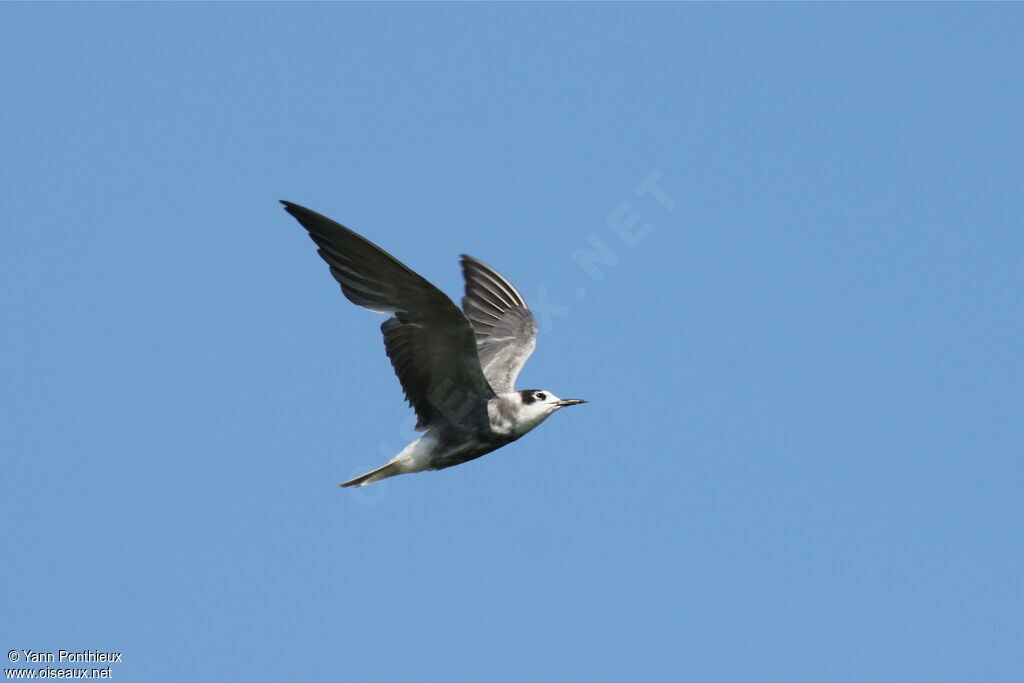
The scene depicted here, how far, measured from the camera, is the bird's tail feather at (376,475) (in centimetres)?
1258

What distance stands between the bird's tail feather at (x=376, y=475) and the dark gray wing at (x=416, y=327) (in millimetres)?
530

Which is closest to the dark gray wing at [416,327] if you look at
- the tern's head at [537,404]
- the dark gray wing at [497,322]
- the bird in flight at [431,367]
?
the bird in flight at [431,367]

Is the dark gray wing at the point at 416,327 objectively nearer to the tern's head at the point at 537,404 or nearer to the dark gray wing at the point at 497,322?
the tern's head at the point at 537,404

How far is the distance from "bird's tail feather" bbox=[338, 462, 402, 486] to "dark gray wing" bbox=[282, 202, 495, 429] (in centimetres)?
53

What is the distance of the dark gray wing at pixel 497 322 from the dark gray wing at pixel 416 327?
1580mm

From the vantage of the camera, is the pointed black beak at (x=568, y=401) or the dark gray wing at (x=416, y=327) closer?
the dark gray wing at (x=416, y=327)

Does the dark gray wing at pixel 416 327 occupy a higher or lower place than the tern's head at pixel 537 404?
higher

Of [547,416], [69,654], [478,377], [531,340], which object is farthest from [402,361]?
[69,654]

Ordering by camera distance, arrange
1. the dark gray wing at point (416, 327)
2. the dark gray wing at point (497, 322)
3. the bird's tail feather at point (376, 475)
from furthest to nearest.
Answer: the dark gray wing at point (497, 322), the bird's tail feather at point (376, 475), the dark gray wing at point (416, 327)

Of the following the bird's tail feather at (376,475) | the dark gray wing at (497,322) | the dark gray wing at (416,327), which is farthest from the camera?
the dark gray wing at (497,322)

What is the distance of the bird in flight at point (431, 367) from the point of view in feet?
37.5

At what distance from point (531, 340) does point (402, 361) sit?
309 centimetres

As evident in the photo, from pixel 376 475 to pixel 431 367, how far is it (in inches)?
55.5

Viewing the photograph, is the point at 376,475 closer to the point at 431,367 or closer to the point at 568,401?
the point at 431,367
